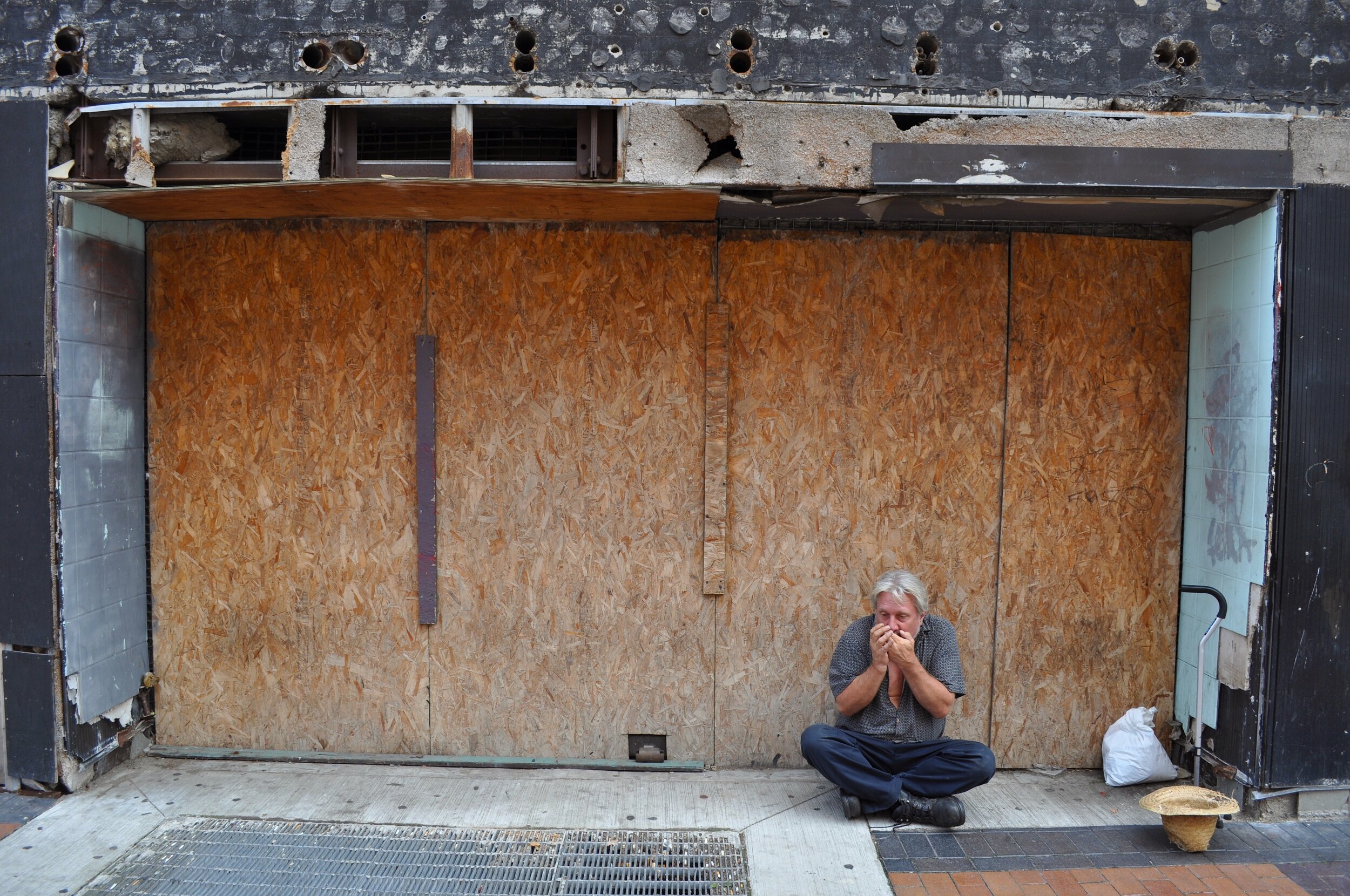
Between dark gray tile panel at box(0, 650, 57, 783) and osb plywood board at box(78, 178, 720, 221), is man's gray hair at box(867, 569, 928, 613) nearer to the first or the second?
osb plywood board at box(78, 178, 720, 221)

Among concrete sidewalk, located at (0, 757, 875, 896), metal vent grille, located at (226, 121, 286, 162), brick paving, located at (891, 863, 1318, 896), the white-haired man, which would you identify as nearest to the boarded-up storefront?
concrete sidewalk, located at (0, 757, 875, 896)

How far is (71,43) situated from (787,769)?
551 cm

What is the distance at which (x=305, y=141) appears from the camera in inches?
159

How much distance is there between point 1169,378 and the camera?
470 centimetres

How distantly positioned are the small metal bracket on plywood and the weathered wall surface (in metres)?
0.35

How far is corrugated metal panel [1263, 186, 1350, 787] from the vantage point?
4066 millimetres

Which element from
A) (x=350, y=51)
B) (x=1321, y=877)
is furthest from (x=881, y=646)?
(x=350, y=51)

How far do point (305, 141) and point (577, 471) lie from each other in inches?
86.1

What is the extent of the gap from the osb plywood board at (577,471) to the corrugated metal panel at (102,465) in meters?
1.74

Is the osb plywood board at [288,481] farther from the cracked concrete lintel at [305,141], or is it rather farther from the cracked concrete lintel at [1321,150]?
the cracked concrete lintel at [1321,150]

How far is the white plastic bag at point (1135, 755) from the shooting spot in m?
4.51

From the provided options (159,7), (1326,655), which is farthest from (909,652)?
(159,7)

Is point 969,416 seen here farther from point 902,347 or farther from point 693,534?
point 693,534

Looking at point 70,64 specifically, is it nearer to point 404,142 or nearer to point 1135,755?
point 404,142
